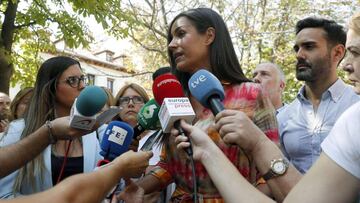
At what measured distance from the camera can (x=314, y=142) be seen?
280cm

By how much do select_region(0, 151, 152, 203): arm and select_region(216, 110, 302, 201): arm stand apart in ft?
1.41

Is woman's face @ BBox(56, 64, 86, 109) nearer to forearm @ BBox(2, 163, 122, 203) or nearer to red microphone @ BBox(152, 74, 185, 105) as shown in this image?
red microphone @ BBox(152, 74, 185, 105)

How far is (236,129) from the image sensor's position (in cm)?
160

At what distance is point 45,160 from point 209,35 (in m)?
1.17

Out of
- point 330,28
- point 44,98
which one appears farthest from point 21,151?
point 330,28

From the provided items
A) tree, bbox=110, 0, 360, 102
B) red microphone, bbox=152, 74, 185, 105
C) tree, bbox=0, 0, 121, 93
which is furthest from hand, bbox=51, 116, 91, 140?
tree, bbox=110, 0, 360, 102

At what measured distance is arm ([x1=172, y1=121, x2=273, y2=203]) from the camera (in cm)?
142

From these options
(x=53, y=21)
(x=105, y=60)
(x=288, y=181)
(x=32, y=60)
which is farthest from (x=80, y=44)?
(x=105, y=60)

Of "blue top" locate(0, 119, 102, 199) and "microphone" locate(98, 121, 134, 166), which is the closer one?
"microphone" locate(98, 121, 134, 166)

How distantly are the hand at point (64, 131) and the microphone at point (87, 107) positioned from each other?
0.04 meters

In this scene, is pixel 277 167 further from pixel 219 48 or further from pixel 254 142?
pixel 219 48

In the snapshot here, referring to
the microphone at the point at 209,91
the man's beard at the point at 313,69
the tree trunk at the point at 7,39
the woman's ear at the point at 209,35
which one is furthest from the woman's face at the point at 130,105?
the tree trunk at the point at 7,39

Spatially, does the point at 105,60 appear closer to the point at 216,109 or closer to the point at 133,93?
the point at 133,93

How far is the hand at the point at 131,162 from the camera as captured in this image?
5.68 ft
